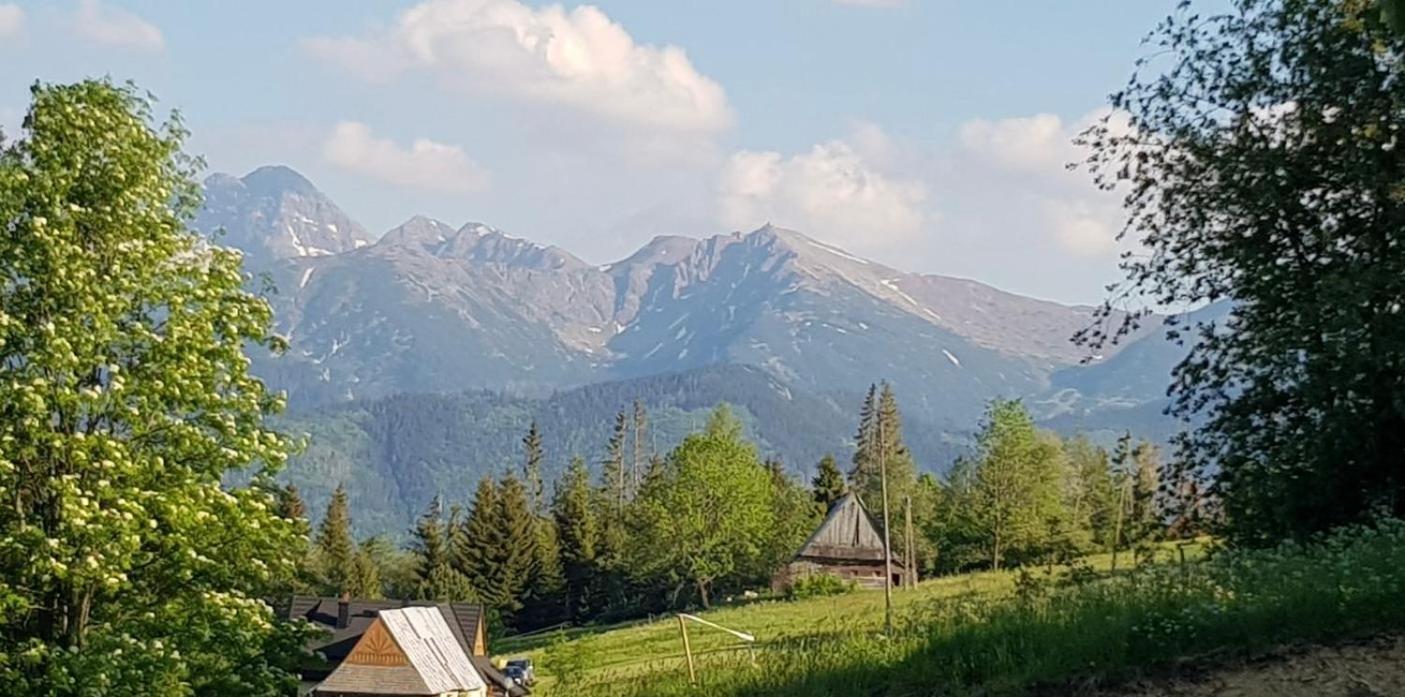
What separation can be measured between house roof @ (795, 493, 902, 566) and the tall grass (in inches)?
3132

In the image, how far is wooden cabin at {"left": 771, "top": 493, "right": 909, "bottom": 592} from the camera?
88.8m

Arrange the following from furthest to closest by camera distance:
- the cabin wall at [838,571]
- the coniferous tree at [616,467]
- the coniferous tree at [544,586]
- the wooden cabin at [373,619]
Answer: the coniferous tree at [616,467]
the coniferous tree at [544,586]
the cabin wall at [838,571]
the wooden cabin at [373,619]

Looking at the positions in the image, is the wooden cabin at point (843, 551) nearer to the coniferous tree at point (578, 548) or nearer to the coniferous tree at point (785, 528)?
the coniferous tree at point (785, 528)

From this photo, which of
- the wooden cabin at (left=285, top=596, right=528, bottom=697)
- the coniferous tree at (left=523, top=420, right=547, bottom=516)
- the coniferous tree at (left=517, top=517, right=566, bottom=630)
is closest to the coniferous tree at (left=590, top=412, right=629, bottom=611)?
the coniferous tree at (left=517, top=517, right=566, bottom=630)

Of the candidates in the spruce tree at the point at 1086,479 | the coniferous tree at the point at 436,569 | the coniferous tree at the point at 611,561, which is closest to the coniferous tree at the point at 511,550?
the coniferous tree at the point at 436,569

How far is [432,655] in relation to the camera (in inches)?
1651

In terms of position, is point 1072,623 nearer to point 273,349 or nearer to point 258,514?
point 258,514

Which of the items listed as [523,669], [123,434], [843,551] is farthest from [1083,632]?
[843,551]

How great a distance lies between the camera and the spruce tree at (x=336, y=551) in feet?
301

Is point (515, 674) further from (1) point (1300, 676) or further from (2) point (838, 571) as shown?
(1) point (1300, 676)

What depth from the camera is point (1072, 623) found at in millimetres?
9312

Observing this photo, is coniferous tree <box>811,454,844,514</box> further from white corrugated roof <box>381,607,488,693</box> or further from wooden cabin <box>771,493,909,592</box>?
white corrugated roof <box>381,607,488,693</box>

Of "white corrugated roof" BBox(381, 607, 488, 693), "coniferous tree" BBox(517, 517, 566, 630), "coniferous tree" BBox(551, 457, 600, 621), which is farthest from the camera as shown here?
"coniferous tree" BBox(551, 457, 600, 621)

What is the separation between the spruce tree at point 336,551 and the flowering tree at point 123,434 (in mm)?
75024
